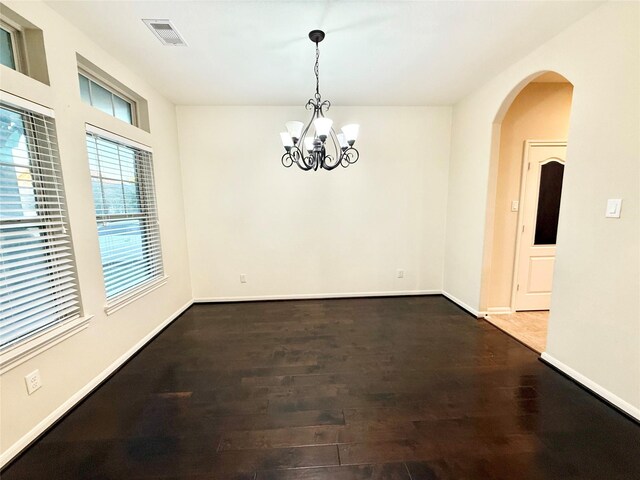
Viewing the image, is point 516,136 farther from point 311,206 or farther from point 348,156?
point 311,206

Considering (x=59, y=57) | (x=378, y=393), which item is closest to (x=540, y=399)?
(x=378, y=393)

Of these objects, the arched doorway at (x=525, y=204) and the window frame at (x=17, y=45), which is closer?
the window frame at (x=17, y=45)

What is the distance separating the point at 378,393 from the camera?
1989 mm

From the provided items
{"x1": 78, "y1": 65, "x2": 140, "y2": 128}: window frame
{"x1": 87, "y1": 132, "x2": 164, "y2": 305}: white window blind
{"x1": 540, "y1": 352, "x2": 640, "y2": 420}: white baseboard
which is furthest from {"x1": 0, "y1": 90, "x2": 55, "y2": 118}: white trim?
{"x1": 540, "y1": 352, "x2": 640, "y2": 420}: white baseboard

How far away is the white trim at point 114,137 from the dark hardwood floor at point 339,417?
201cm

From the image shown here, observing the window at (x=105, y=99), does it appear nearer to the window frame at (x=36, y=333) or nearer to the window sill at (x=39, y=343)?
the window frame at (x=36, y=333)

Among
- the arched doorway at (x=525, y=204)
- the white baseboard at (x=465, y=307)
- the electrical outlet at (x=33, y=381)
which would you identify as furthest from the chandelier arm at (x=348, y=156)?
the electrical outlet at (x=33, y=381)

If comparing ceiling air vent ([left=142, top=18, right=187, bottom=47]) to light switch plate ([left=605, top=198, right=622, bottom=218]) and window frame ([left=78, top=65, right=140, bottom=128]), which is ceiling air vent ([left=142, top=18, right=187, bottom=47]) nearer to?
window frame ([left=78, top=65, right=140, bottom=128])

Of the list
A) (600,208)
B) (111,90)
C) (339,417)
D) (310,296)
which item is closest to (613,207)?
(600,208)

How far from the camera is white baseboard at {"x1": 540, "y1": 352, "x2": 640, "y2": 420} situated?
173 cm

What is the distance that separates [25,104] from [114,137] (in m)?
0.78

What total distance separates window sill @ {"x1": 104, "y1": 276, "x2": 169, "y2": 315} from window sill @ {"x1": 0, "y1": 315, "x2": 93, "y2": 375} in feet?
0.82

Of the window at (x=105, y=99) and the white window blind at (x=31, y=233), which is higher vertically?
the window at (x=105, y=99)

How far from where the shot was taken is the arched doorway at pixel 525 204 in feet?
9.77
